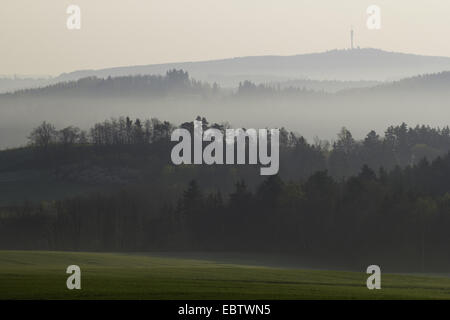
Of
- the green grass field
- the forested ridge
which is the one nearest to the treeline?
the forested ridge

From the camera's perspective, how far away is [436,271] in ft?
428

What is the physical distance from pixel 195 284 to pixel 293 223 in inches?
3179

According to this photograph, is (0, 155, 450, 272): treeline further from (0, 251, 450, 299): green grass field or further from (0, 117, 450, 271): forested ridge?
(0, 251, 450, 299): green grass field

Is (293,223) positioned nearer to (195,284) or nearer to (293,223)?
(293,223)

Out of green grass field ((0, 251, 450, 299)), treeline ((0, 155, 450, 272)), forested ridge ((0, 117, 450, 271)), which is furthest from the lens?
forested ridge ((0, 117, 450, 271))

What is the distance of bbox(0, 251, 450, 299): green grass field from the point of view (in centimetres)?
6588

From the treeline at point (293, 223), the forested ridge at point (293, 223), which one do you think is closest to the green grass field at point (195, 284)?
the treeline at point (293, 223)

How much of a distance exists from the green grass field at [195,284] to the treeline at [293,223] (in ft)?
151

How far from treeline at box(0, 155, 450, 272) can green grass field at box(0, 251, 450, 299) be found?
45.9 meters

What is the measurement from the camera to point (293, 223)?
154 metres

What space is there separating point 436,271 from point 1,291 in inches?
3015

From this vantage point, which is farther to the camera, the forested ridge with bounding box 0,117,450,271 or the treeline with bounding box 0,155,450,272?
the forested ridge with bounding box 0,117,450,271

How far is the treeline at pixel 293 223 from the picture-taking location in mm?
141125
